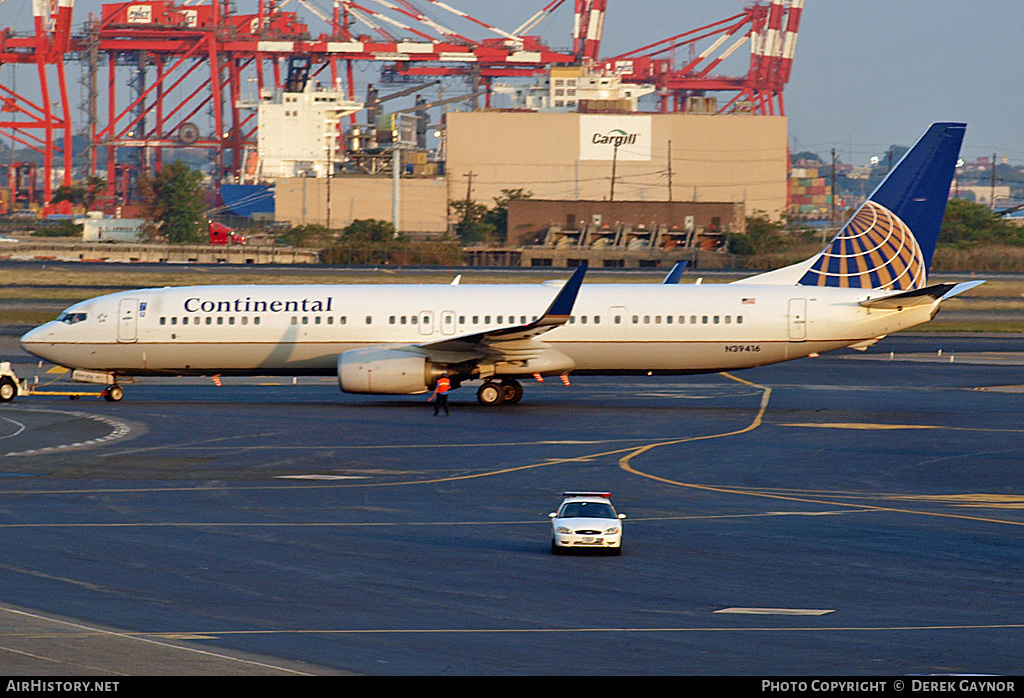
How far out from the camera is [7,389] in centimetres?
4097

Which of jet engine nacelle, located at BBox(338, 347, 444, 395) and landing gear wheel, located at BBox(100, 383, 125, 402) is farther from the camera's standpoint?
landing gear wheel, located at BBox(100, 383, 125, 402)

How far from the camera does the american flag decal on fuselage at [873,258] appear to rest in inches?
1695

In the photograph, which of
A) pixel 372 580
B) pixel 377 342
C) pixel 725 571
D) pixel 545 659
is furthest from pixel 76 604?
pixel 377 342

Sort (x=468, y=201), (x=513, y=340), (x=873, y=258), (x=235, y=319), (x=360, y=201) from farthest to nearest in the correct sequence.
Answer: (x=360, y=201) → (x=468, y=201) → (x=873, y=258) → (x=235, y=319) → (x=513, y=340)

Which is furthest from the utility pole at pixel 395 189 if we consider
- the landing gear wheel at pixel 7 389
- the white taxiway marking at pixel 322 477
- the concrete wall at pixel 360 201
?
the white taxiway marking at pixel 322 477

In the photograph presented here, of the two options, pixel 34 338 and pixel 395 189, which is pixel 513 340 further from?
pixel 395 189

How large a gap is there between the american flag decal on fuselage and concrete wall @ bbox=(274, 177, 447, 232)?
4897 inches

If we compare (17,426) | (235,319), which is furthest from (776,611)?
(235,319)

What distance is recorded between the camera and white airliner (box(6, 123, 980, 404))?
40531 mm

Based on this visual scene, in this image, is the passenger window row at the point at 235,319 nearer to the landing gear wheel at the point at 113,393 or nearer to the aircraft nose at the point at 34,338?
the landing gear wheel at the point at 113,393

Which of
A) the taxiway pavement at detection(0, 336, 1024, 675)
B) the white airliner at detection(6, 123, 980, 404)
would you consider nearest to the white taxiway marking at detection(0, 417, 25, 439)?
the taxiway pavement at detection(0, 336, 1024, 675)

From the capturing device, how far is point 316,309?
4144 cm

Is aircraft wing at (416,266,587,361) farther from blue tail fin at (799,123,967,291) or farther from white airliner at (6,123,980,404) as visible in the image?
blue tail fin at (799,123,967,291)

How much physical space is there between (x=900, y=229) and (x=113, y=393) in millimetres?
28353
